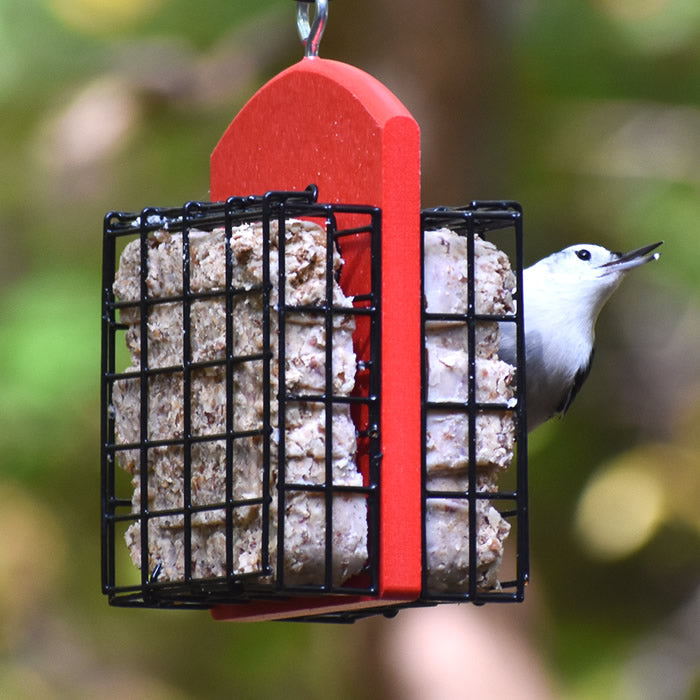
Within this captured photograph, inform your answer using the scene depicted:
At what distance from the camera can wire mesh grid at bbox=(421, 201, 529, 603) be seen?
3.67 metres

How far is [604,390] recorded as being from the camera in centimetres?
916

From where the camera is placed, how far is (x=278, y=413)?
347 cm

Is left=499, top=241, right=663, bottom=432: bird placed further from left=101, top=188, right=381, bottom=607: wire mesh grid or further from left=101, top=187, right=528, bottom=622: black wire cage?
left=101, top=188, right=381, bottom=607: wire mesh grid

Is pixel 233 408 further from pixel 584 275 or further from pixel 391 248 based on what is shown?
pixel 584 275

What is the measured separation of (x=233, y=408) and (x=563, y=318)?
161cm

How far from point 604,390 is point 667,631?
144cm

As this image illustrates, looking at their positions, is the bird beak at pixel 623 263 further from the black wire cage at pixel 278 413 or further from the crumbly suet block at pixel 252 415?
the crumbly suet block at pixel 252 415

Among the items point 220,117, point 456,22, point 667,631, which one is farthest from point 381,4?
point 667,631

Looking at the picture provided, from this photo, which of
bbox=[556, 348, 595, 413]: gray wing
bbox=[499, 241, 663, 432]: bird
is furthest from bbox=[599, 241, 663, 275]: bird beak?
bbox=[556, 348, 595, 413]: gray wing

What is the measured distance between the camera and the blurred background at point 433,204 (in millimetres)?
7855

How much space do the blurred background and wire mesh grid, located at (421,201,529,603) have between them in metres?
3.78

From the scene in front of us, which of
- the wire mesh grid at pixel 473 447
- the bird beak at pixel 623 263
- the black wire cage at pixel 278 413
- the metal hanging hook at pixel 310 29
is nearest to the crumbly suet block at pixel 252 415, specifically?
the black wire cage at pixel 278 413

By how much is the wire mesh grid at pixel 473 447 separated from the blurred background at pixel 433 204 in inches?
149

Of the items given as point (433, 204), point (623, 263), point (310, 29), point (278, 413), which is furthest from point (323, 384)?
point (433, 204)
